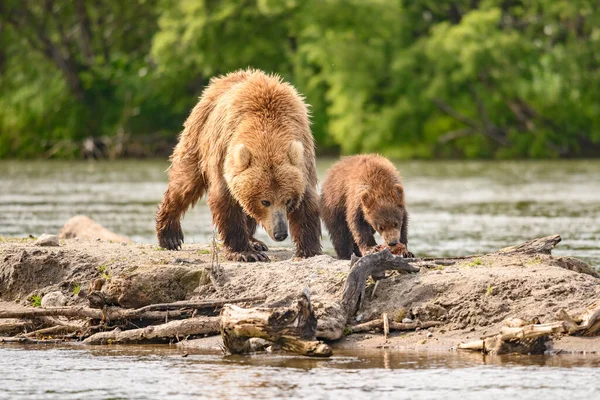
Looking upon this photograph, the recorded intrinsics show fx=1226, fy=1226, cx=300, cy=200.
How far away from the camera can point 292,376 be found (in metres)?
7.20

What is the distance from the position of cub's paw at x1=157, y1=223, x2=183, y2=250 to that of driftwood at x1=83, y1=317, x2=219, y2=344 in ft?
8.84

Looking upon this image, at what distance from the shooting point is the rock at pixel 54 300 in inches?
364

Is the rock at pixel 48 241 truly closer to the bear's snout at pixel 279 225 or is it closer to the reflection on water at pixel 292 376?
the bear's snout at pixel 279 225

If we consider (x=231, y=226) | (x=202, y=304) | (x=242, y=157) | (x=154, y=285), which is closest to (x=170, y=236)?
(x=231, y=226)

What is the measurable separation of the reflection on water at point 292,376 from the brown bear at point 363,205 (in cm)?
244

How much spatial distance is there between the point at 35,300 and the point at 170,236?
200cm

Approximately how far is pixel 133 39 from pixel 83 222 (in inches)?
1470

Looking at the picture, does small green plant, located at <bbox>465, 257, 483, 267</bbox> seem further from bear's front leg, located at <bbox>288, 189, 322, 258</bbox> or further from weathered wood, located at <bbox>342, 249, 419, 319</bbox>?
bear's front leg, located at <bbox>288, 189, 322, 258</bbox>

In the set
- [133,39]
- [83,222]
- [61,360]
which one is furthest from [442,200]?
[133,39]

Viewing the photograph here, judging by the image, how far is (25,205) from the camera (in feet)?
66.9

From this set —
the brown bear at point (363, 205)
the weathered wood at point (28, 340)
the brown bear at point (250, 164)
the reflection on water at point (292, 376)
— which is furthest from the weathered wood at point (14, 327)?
the brown bear at point (363, 205)

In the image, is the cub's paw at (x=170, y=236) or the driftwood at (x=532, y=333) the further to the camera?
the cub's paw at (x=170, y=236)

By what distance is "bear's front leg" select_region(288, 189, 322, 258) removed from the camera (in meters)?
9.87

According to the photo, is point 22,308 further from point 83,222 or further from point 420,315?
point 83,222
